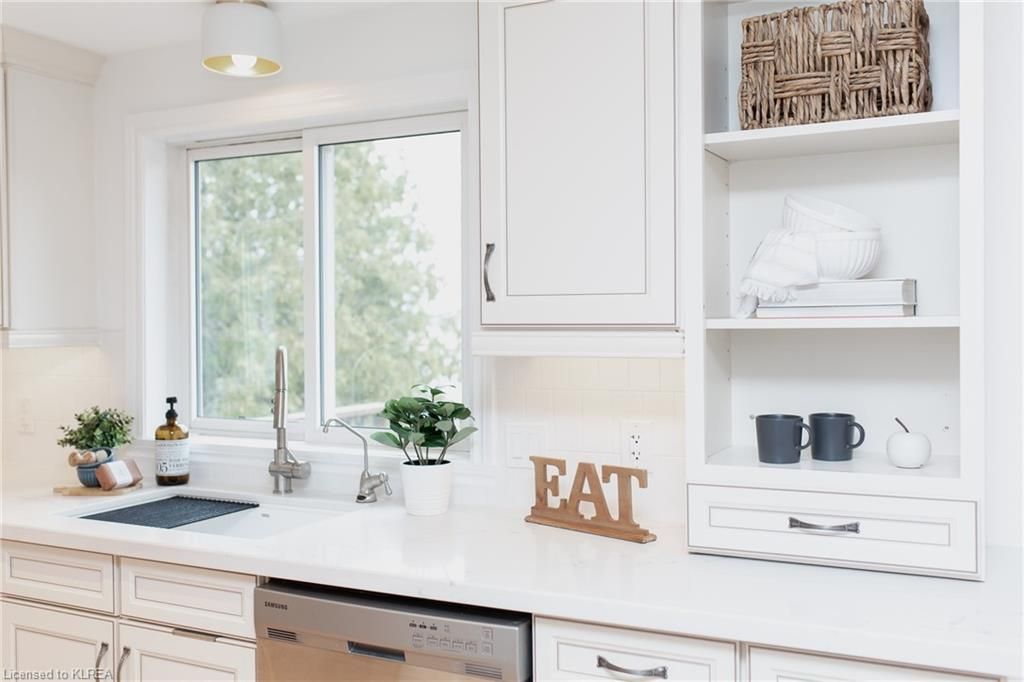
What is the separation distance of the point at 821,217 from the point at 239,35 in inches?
62.0

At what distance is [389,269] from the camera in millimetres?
2734

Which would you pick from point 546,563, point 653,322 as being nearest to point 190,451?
point 546,563

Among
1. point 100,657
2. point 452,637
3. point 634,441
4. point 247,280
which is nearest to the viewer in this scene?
point 452,637

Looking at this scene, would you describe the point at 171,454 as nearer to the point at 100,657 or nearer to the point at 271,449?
the point at 271,449

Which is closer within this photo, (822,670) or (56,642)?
(822,670)

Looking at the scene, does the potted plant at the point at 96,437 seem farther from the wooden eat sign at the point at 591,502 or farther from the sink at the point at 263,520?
the wooden eat sign at the point at 591,502

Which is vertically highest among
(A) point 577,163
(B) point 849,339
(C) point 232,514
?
(A) point 577,163

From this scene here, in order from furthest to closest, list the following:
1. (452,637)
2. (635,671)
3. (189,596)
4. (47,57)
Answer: (47,57) → (189,596) → (452,637) → (635,671)

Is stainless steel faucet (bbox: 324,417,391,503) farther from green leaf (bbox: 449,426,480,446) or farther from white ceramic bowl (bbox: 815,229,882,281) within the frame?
white ceramic bowl (bbox: 815,229,882,281)

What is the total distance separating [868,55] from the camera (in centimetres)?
175

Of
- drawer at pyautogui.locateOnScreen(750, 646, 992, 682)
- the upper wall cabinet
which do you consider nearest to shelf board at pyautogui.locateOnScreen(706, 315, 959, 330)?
drawer at pyautogui.locateOnScreen(750, 646, 992, 682)

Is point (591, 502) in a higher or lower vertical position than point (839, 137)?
lower

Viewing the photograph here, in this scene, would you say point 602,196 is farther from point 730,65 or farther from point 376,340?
point 376,340

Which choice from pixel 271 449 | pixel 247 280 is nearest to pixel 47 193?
pixel 247 280
